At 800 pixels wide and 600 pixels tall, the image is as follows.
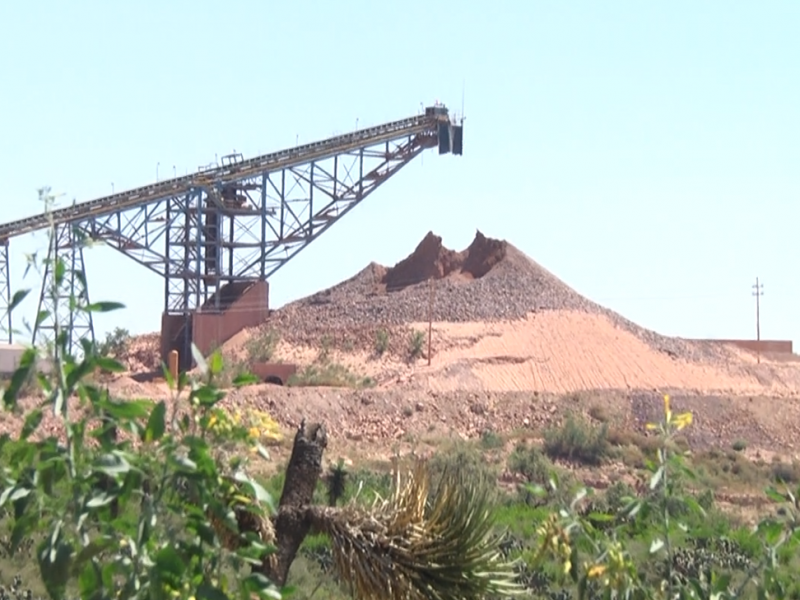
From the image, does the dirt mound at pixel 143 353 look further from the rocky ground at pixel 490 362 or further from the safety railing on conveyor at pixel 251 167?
the safety railing on conveyor at pixel 251 167

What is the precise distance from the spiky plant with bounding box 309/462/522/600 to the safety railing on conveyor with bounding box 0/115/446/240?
1785 inches

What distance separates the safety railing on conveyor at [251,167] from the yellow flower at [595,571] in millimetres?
48614

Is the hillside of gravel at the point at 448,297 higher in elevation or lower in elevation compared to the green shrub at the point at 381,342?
higher

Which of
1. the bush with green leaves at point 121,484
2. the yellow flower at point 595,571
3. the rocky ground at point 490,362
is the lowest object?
the yellow flower at point 595,571

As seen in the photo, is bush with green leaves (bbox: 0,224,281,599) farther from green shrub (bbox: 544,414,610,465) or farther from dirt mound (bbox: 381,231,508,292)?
dirt mound (bbox: 381,231,508,292)

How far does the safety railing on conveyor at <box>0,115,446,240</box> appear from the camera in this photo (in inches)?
2168

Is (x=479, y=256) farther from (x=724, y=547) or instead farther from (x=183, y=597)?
(x=183, y=597)

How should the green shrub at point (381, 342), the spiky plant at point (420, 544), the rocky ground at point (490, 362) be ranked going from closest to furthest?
1. the spiky plant at point (420, 544)
2. the rocky ground at point (490, 362)
3. the green shrub at point (381, 342)

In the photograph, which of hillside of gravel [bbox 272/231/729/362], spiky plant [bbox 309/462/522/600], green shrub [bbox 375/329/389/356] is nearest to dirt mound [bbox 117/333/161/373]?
hillside of gravel [bbox 272/231/729/362]

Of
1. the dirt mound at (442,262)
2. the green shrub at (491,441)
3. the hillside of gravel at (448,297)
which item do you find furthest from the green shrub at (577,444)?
the dirt mound at (442,262)

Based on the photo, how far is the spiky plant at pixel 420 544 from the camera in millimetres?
8875

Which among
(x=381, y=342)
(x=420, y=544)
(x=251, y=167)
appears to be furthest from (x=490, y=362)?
(x=420, y=544)

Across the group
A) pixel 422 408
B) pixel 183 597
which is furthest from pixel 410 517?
pixel 422 408

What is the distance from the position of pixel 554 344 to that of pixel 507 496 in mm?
32108
